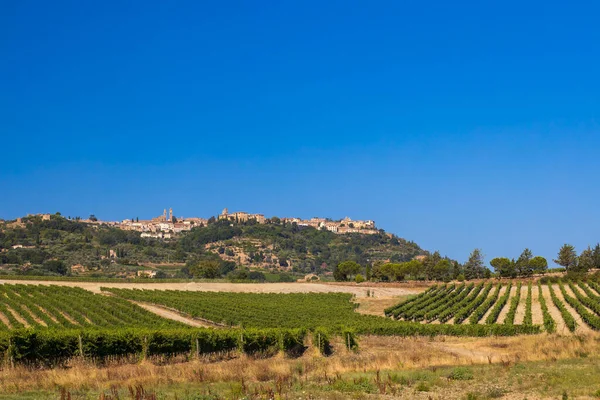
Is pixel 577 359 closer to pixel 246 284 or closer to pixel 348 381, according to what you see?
pixel 348 381

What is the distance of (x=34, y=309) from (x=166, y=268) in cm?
10451

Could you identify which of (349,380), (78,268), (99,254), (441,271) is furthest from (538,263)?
(99,254)

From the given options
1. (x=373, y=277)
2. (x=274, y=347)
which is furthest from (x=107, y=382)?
(x=373, y=277)

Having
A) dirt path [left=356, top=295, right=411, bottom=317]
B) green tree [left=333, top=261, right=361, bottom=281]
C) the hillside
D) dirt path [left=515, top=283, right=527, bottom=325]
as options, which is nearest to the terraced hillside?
dirt path [left=356, top=295, right=411, bottom=317]

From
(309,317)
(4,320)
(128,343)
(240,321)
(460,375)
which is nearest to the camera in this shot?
(460,375)

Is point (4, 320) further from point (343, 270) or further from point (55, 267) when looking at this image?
point (55, 267)

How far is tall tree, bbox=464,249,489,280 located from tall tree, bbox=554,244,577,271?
12049mm

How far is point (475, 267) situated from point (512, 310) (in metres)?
47.3

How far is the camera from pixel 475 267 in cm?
10069

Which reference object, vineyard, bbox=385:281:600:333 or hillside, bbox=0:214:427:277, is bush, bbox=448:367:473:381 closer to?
vineyard, bbox=385:281:600:333

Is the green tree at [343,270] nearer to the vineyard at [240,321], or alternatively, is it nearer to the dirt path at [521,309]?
the vineyard at [240,321]

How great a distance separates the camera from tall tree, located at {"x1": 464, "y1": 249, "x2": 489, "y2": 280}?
324ft

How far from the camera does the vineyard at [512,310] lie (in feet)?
154

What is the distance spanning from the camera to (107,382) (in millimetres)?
18641
